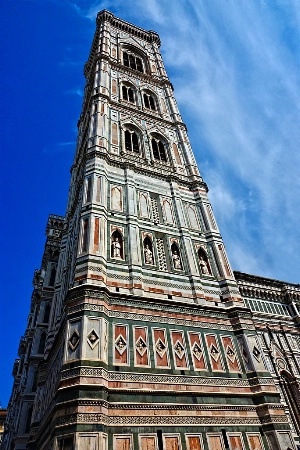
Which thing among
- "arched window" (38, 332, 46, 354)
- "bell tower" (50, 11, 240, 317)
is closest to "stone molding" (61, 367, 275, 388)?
"bell tower" (50, 11, 240, 317)

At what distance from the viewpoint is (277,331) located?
17.6 meters

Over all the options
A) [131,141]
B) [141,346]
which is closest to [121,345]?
[141,346]

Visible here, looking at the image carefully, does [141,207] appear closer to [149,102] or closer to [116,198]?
[116,198]

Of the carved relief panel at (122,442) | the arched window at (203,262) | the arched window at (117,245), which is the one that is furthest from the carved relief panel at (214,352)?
the arched window at (117,245)

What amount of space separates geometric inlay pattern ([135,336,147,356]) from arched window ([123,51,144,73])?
20031mm

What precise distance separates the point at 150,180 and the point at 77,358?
346 inches

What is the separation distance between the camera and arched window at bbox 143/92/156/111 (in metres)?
20.5

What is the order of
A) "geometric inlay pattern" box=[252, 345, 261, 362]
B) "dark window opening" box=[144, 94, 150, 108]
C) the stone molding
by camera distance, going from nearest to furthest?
the stone molding
"geometric inlay pattern" box=[252, 345, 261, 362]
"dark window opening" box=[144, 94, 150, 108]

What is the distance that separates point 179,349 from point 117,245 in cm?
388

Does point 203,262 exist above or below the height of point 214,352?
above

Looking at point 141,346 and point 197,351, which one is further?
point 197,351

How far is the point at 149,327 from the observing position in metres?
9.69

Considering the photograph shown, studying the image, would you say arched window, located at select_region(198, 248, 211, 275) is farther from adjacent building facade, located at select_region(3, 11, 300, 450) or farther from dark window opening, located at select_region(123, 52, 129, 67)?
dark window opening, located at select_region(123, 52, 129, 67)

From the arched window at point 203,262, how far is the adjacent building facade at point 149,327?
5 centimetres
